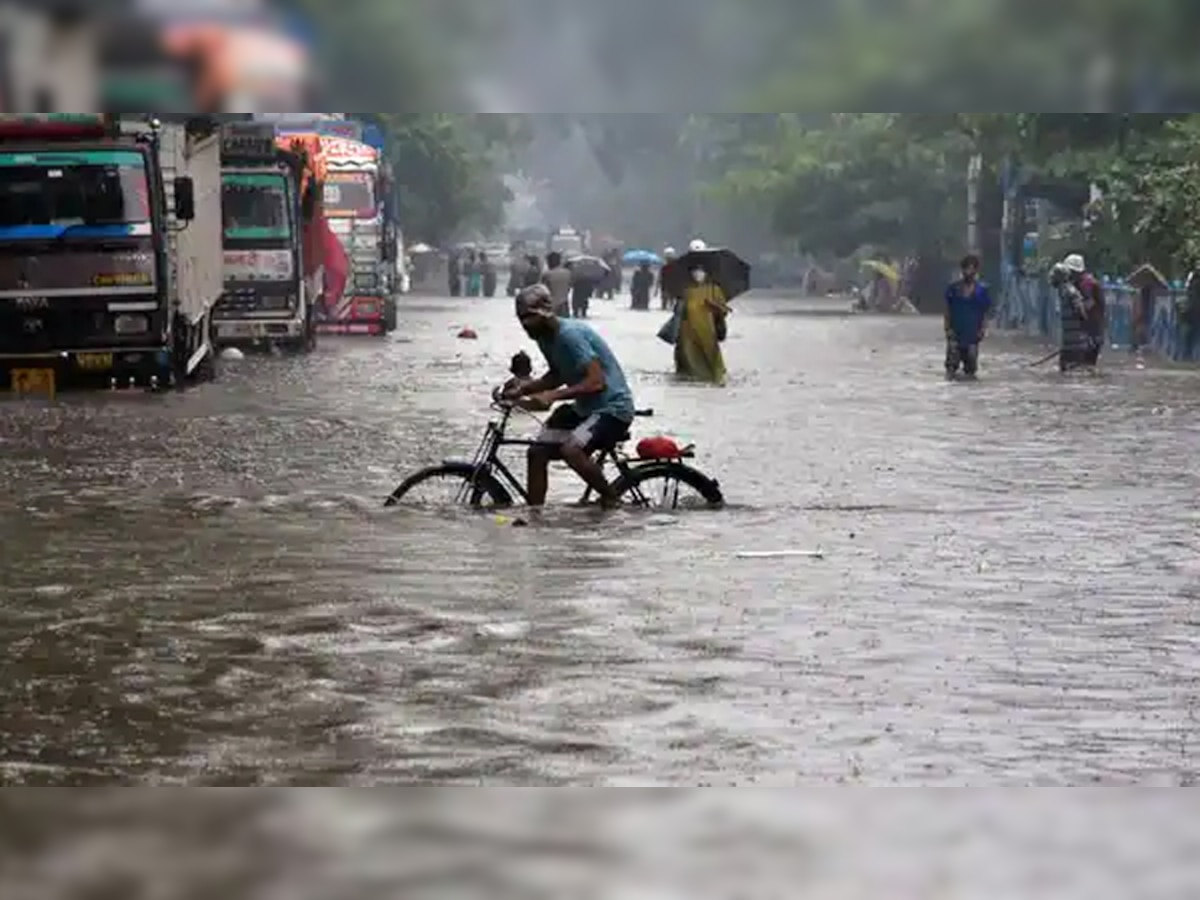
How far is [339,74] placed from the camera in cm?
443

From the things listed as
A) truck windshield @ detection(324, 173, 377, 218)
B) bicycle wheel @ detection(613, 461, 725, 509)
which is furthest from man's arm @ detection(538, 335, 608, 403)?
truck windshield @ detection(324, 173, 377, 218)

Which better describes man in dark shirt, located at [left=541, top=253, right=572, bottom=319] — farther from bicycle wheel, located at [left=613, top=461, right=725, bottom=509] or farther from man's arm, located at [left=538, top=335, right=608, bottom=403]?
man's arm, located at [left=538, top=335, right=608, bottom=403]

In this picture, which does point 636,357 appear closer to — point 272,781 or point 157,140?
point 157,140

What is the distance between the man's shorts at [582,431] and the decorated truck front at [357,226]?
28955 millimetres

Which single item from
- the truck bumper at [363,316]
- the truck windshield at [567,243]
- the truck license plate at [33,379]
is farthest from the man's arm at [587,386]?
the truck windshield at [567,243]

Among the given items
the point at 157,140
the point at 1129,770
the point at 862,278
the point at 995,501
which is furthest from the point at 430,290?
the point at 1129,770

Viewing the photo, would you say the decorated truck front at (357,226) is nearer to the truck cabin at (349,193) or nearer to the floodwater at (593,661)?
the truck cabin at (349,193)

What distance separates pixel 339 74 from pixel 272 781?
301 cm

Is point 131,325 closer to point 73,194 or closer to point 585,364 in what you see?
point 73,194

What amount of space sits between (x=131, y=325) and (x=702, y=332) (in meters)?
7.03

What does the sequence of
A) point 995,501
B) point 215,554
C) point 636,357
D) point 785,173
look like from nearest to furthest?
point 215,554, point 995,501, point 636,357, point 785,173

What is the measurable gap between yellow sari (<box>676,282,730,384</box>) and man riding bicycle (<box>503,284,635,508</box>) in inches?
584

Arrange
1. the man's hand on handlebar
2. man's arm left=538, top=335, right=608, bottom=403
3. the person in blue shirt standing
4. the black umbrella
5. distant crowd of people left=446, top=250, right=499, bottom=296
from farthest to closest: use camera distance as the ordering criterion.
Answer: distant crowd of people left=446, top=250, right=499, bottom=296 → the black umbrella → the person in blue shirt standing → man's arm left=538, top=335, right=608, bottom=403 → the man's hand on handlebar

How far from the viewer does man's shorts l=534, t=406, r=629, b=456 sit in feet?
45.7
